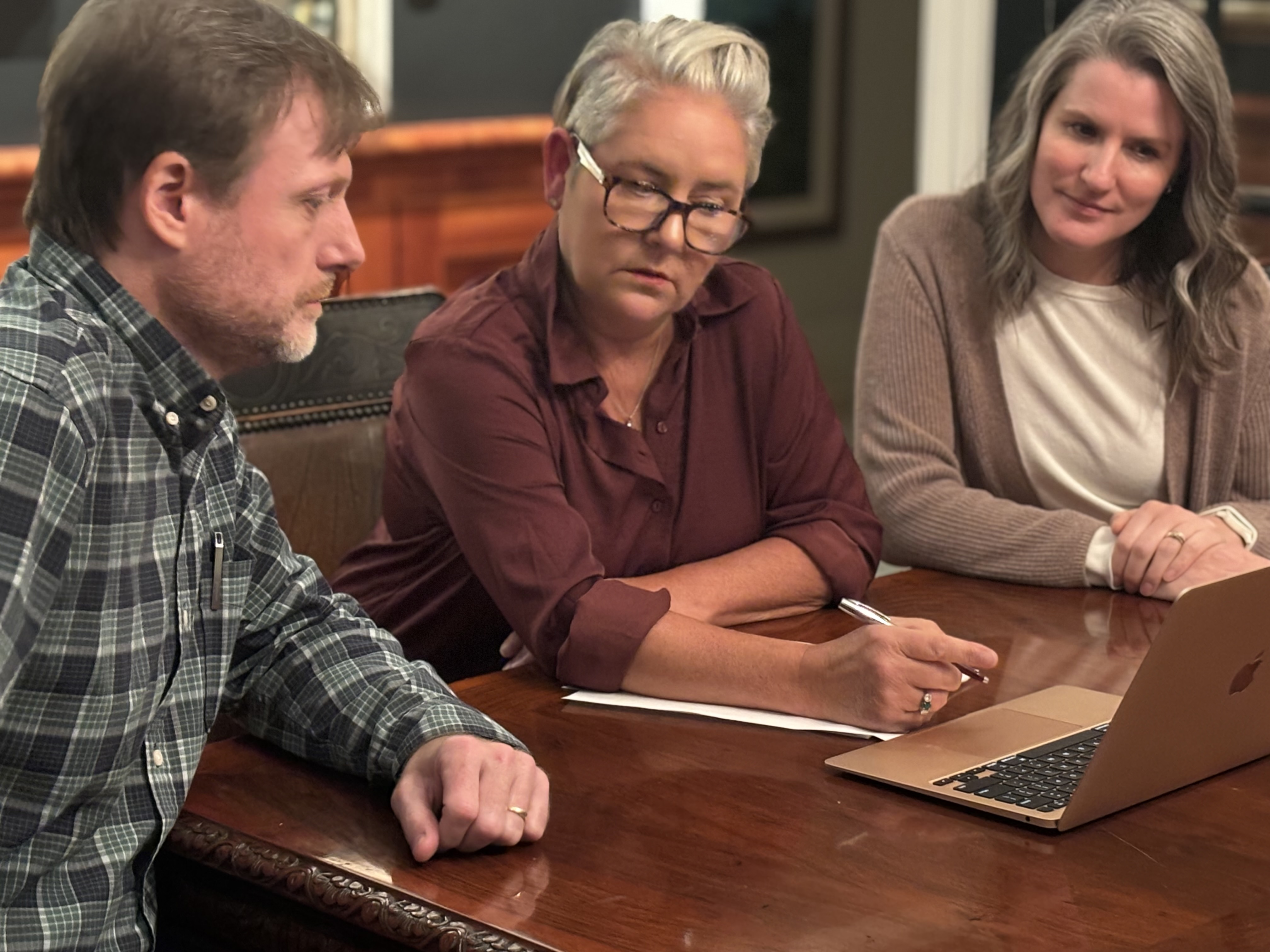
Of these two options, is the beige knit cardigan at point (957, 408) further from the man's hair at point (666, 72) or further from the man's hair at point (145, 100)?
the man's hair at point (145, 100)

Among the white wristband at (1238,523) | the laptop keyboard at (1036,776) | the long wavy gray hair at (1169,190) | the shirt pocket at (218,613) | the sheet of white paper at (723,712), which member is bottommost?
the white wristband at (1238,523)

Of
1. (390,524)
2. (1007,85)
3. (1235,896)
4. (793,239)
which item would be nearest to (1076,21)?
(390,524)

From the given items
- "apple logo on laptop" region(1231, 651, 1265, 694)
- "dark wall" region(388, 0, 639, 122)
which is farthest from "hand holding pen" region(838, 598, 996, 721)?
"dark wall" region(388, 0, 639, 122)

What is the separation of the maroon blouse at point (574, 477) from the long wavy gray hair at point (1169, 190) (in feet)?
1.43

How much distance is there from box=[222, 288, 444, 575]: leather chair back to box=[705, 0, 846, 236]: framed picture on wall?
3.28 meters

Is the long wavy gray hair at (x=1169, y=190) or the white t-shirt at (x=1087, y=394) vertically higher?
the long wavy gray hair at (x=1169, y=190)

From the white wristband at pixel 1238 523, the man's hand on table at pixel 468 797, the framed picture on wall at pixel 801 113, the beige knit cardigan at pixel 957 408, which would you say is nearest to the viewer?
the man's hand on table at pixel 468 797

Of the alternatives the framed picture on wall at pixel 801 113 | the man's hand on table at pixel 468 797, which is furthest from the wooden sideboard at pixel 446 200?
the man's hand on table at pixel 468 797

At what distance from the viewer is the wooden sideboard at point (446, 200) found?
4.11 meters

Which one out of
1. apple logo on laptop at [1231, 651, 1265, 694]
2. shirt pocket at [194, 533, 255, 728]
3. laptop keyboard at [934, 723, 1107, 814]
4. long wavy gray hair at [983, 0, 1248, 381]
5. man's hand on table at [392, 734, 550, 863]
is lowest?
laptop keyboard at [934, 723, 1107, 814]

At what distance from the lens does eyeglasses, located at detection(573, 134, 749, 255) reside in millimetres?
1728

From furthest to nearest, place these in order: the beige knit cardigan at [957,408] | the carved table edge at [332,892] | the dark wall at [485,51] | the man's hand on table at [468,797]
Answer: the dark wall at [485,51], the beige knit cardigan at [957,408], the man's hand on table at [468,797], the carved table edge at [332,892]

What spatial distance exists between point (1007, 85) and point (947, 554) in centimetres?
266

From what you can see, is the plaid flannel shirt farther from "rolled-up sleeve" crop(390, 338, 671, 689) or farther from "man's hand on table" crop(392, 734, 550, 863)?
"rolled-up sleeve" crop(390, 338, 671, 689)
